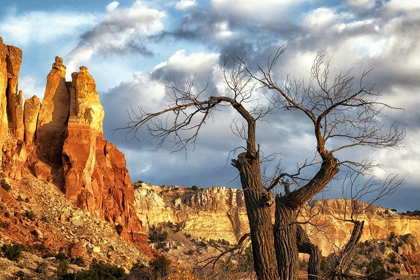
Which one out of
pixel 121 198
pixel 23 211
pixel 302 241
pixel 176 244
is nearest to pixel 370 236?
pixel 176 244

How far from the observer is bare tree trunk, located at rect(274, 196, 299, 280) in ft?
29.1

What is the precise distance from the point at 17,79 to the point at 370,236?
66.5 metres

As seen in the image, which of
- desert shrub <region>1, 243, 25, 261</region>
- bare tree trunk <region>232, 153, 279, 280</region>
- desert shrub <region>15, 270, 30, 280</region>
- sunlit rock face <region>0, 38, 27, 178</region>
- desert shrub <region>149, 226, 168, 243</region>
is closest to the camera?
bare tree trunk <region>232, 153, 279, 280</region>

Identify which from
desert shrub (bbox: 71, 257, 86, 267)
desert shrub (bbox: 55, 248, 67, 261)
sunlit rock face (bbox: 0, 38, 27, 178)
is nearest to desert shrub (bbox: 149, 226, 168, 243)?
sunlit rock face (bbox: 0, 38, 27, 178)

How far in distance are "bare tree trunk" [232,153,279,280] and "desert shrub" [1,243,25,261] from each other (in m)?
33.5

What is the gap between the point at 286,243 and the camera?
8961 mm

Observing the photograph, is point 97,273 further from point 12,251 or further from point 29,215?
point 29,215

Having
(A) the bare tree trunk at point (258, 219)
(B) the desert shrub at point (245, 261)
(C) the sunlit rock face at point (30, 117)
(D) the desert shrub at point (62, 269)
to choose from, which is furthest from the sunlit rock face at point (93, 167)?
(A) the bare tree trunk at point (258, 219)

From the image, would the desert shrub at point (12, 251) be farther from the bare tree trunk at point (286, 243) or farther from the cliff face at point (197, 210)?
the cliff face at point (197, 210)

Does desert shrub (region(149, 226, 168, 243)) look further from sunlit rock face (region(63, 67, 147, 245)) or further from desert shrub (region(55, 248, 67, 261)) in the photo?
desert shrub (region(55, 248, 67, 261))

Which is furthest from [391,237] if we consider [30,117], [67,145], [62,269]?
[62,269]

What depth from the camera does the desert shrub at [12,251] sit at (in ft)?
128

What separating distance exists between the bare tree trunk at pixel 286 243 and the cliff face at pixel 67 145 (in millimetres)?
46635

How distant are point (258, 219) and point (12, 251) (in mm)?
34700
